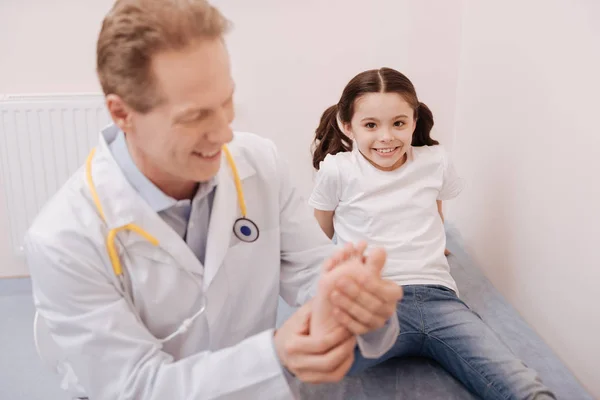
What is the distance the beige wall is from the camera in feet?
5.08

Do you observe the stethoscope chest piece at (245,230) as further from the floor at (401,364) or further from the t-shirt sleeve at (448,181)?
the t-shirt sleeve at (448,181)

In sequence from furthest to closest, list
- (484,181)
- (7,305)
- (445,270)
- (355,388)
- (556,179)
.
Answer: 1. (7,305)
2. (484,181)
3. (445,270)
4. (556,179)
5. (355,388)

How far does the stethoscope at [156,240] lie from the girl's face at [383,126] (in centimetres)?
76

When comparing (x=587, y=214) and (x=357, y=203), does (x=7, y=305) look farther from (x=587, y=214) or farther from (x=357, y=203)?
(x=587, y=214)

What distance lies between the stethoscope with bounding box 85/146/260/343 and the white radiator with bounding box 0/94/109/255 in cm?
129

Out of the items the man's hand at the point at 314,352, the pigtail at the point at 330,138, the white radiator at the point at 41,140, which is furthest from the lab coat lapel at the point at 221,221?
the white radiator at the point at 41,140

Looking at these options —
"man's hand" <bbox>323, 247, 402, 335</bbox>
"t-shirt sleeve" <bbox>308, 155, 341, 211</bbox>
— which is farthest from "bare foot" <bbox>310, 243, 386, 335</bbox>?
"t-shirt sleeve" <bbox>308, 155, 341, 211</bbox>

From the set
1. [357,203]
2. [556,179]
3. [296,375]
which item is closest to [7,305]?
[357,203]

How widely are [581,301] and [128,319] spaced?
4.10 feet

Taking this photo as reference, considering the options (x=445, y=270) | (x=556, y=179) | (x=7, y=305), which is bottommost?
(x=7, y=305)

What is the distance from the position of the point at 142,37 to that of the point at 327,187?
1.10 meters

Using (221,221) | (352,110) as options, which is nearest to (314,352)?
(221,221)

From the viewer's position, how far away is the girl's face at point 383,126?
1796 millimetres

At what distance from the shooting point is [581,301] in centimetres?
160
